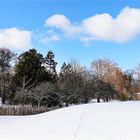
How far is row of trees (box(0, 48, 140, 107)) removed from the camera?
48.6 m

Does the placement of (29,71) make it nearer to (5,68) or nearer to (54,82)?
(54,82)

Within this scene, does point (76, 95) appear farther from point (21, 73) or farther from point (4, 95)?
point (4, 95)

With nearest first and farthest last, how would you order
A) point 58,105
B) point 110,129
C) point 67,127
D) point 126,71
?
point 110,129
point 67,127
point 58,105
point 126,71

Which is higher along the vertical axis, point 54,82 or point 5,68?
point 5,68

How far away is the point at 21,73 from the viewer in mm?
51250

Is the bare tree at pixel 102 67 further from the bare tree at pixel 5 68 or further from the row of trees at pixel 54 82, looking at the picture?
the bare tree at pixel 5 68

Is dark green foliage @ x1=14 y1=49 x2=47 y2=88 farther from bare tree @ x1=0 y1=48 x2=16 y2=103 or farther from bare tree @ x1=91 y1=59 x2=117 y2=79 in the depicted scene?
bare tree @ x1=91 y1=59 x2=117 y2=79

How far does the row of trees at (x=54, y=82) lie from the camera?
4862 cm

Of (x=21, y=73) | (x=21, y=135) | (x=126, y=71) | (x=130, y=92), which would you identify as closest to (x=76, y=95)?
(x=21, y=73)

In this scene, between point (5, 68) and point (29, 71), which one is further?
point (5, 68)

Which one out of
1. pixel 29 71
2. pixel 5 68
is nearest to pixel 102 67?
pixel 5 68

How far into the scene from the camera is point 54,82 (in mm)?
56156

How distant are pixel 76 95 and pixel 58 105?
3373 mm

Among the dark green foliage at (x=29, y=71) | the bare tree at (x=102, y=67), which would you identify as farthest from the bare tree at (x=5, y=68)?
the bare tree at (x=102, y=67)
